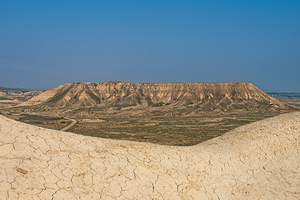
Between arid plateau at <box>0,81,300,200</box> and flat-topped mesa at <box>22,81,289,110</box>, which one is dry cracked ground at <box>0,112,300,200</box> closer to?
arid plateau at <box>0,81,300,200</box>

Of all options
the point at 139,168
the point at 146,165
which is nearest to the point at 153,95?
the point at 146,165

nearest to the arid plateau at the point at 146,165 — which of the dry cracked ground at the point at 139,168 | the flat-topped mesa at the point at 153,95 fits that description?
the dry cracked ground at the point at 139,168

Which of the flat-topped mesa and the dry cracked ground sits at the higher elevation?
the flat-topped mesa

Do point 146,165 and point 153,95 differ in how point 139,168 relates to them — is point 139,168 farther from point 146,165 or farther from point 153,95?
point 153,95

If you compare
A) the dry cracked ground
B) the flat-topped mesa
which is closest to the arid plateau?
the dry cracked ground

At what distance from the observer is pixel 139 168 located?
7.59 metres

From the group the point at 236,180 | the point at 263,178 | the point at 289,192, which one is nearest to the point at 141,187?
the point at 236,180

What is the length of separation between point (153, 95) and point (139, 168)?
102 metres

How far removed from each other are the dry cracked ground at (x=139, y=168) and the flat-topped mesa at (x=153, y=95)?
83213 mm

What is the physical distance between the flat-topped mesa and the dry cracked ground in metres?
83.2

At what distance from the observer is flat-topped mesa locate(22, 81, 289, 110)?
9850 cm

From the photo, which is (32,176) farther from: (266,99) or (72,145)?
(266,99)

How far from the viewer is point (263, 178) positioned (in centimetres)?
899

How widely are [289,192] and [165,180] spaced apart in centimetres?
440
